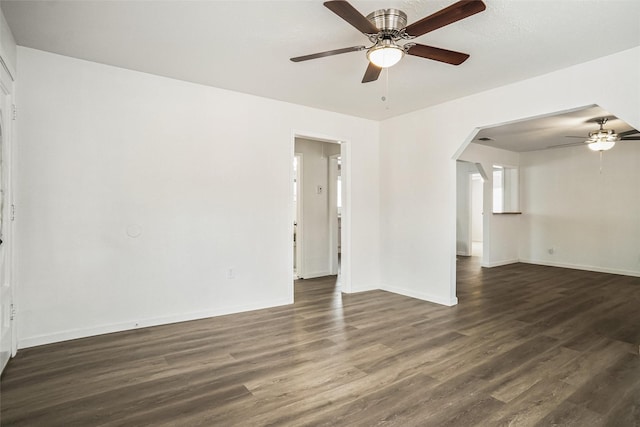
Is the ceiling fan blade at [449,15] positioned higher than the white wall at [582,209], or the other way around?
the ceiling fan blade at [449,15]

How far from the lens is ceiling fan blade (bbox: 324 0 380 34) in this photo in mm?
1847

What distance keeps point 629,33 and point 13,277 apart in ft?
17.5

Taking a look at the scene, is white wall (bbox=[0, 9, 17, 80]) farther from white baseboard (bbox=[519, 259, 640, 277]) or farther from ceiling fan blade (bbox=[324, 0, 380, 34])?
white baseboard (bbox=[519, 259, 640, 277])

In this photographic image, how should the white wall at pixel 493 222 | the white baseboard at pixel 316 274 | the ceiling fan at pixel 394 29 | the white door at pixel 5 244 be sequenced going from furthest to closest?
the white wall at pixel 493 222 < the white baseboard at pixel 316 274 < the white door at pixel 5 244 < the ceiling fan at pixel 394 29

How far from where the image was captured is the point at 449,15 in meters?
1.99

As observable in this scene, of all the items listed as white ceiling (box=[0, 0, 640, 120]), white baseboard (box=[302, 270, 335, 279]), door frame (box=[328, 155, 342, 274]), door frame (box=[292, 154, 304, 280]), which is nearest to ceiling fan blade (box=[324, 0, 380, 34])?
white ceiling (box=[0, 0, 640, 120])

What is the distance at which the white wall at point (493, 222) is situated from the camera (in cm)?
708

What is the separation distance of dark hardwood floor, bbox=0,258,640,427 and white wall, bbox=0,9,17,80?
2322mm

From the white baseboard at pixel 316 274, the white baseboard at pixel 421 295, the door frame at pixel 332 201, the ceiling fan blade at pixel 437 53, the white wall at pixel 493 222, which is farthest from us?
the white wall at pixel 493 222

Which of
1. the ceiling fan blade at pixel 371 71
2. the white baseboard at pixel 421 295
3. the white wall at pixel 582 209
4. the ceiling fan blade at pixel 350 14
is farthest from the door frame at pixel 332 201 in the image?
the white wall at pixel 582 209

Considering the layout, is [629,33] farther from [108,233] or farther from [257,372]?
[108,233]

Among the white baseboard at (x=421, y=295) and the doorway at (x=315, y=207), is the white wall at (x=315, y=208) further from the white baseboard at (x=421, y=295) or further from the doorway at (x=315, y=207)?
the white baseboard at (x=421, y=295)

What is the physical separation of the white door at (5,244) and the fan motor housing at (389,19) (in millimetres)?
2795

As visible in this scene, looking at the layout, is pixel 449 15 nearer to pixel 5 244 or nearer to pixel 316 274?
pixel 5 244
